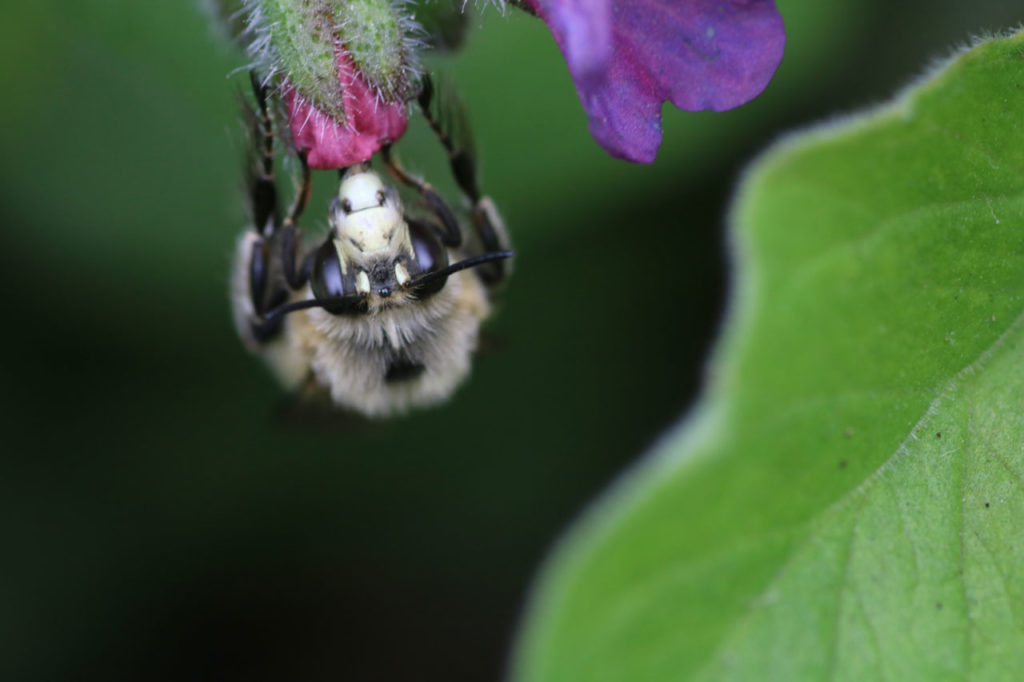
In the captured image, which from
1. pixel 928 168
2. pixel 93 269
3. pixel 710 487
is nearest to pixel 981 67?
pixel 928 168

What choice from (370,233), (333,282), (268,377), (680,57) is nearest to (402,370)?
(333,282)

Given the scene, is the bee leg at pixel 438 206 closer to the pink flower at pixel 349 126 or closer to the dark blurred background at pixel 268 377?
the pink flower at pixel 349 126

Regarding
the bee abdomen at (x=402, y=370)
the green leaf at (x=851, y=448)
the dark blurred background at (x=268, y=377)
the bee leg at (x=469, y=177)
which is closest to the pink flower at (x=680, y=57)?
the green leaf at (x=851, y=448)

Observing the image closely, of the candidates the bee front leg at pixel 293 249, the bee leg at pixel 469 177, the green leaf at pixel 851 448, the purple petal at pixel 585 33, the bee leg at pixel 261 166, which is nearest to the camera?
the purple petal at pixel 585 33

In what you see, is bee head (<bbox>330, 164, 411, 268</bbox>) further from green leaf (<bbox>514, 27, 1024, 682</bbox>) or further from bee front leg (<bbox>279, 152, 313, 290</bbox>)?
green leaf (<bbox>514, 27, 1024, 682</bbox>)

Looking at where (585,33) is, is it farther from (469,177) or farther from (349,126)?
(469,177)

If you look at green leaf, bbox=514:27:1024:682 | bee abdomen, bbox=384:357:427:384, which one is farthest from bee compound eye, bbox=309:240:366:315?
green leaf, bbox=514:27:1024:682
